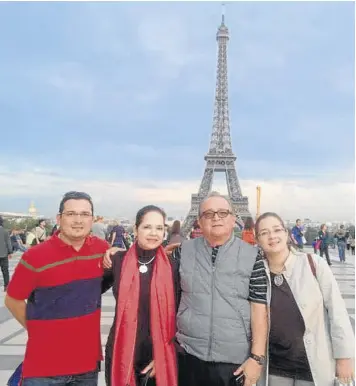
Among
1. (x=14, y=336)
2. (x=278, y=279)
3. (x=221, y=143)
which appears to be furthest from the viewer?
(x=221, y=143)

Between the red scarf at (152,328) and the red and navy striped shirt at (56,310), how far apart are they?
0.15m

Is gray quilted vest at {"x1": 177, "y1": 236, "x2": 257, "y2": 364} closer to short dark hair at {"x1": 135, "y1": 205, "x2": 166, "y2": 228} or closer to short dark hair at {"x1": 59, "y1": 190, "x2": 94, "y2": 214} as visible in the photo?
short dark hair at {"x1": 135, "y1": 205, "x2": 166, "y2": 228}

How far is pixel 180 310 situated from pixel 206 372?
0.34m

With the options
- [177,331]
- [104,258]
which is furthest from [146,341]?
[104,258]

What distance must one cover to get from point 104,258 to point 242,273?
2.55 ft

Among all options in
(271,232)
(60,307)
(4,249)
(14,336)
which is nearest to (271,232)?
(271,232)

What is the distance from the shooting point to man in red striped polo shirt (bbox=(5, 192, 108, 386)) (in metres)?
2.37

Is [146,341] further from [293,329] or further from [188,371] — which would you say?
[293,329]

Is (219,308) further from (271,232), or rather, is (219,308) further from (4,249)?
(4,249)

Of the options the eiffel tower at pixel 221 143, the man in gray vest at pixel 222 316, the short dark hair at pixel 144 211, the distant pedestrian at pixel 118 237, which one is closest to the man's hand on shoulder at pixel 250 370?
the man in gray vest at pixel 222 316

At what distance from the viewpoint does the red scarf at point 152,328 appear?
2424 mm

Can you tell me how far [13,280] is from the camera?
246cm

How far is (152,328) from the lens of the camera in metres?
2.44

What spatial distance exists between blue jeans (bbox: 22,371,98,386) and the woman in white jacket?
979mm
